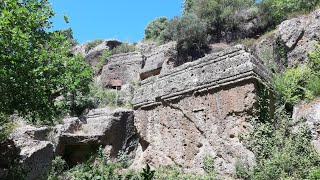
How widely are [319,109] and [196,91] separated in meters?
2.70

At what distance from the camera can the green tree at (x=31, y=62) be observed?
7.46 meters

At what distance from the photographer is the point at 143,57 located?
22.5 meters

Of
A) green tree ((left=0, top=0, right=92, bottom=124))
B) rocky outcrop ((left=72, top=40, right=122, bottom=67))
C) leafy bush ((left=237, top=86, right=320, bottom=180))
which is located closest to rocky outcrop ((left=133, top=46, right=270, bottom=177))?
leafy bush ((left=237, top=86, right=320, bottom=180))

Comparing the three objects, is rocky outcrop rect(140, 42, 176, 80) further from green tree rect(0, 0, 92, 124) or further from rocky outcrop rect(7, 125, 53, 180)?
Result: rocky outcrop rect(7, 125, 53, 180)

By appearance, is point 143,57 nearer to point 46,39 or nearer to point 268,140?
point 46,39

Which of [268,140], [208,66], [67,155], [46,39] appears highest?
[46,39]

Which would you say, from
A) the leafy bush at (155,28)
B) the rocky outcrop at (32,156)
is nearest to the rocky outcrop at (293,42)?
the rocky outcrop at (32,156)

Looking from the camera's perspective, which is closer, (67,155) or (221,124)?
(221,124)

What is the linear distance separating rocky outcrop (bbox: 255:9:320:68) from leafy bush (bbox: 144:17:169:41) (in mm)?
16557

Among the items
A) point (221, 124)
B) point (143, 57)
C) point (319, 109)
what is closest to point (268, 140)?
point (221, 124)

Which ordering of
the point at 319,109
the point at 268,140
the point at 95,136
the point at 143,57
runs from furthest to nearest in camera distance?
the point at 143,57
the point at 95,136
the point at 319,109
the point at 268,140

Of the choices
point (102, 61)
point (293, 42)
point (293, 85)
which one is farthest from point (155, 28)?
point (293, 85)

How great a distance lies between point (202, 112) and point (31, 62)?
13.3 feet

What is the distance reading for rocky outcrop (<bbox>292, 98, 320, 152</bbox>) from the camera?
6.98m
